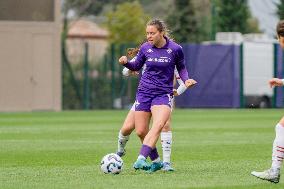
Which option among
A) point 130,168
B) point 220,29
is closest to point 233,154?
point 130,168

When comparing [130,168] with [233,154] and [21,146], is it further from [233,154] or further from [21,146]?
[21,146]

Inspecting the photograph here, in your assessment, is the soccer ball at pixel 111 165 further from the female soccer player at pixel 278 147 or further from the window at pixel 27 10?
the window at pixel 27 10

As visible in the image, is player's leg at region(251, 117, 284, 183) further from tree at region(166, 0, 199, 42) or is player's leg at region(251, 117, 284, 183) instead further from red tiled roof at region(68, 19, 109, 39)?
red tiled roof at region(68, 19, 109, 39)

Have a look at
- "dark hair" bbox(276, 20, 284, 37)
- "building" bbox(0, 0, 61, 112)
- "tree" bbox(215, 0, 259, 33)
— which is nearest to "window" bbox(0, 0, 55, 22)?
"building" bbox(0, 0, 61, 112)

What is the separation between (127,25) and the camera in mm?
72500

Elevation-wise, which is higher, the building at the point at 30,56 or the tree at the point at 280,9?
the tree at the point at 280,9

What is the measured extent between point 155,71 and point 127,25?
57818mm

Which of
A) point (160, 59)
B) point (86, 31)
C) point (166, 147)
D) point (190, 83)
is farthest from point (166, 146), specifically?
point (86, 31)

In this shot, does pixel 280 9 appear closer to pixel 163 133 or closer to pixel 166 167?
pixel 163 133

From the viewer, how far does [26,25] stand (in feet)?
143

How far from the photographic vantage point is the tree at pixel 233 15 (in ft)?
218

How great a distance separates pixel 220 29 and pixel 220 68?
18.6 metres

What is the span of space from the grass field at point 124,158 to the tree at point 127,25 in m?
39.8

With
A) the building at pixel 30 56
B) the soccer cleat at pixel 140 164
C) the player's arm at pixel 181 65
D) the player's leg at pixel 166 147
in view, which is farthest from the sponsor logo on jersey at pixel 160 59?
the building at pixel 30 56
